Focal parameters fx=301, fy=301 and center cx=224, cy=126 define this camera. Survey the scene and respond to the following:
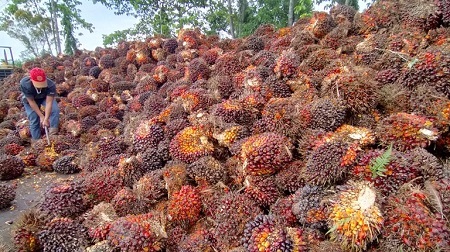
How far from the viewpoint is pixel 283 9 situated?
17.7 meters

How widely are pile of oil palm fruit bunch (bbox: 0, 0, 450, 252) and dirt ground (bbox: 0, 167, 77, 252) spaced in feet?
0.57

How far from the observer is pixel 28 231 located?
7.59 ft

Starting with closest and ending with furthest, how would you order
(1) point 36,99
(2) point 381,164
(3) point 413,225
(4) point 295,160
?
(3) point 413,225 < (2) point 381,164 < (4) point 295,160 < (1) point 36,99

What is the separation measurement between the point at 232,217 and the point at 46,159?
3.63 m

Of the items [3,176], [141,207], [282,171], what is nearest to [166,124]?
[141,207]

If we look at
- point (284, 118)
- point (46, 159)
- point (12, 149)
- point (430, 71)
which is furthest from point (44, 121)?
point (430, 71)

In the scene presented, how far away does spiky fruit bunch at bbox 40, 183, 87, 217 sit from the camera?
96.0 inches

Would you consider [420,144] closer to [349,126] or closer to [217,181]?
[349,126]

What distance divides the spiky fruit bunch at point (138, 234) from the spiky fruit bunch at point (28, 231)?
2.36 ft

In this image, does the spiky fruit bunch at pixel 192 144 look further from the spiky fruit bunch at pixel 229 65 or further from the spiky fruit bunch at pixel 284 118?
the spiky fruit bunch at pixel 229 65

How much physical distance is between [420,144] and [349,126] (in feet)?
1.51

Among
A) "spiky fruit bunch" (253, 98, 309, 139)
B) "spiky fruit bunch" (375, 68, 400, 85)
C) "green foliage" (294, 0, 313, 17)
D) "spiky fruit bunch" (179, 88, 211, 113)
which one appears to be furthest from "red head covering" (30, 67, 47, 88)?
"green foliage" (294, 0, 313, 17)

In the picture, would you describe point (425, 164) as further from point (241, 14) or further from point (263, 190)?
point (241, 14)

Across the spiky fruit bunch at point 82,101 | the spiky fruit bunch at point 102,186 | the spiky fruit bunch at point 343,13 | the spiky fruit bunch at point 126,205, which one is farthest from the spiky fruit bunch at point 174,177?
the spiky fruit bunch at point 82,101
